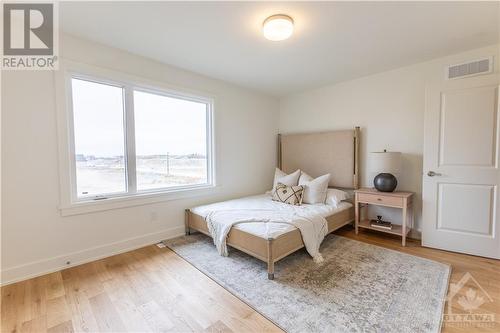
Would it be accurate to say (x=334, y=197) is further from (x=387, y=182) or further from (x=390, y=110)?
(x=390, y=110)

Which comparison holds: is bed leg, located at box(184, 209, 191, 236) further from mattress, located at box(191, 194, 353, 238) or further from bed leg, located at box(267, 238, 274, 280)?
bed leg, located at box(267, 238, 274, 280)

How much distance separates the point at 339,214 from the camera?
10.3 ft

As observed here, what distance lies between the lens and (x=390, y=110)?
3287mm

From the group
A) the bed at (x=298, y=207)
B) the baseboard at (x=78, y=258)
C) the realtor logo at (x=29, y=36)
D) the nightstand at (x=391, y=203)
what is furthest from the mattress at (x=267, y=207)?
the realtor logo at (x=29, y=36)

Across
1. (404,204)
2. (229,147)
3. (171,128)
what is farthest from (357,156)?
(171,128)

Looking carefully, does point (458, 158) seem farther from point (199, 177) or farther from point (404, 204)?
point (199, 177)

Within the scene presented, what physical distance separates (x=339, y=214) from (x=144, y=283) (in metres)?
2.47

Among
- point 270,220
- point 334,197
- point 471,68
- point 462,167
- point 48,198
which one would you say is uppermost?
point 471,68

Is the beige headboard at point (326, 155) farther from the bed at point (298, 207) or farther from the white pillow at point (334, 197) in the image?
the white pillow at point (334, 197)

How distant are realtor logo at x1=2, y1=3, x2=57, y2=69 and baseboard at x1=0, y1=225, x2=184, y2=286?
1.83m

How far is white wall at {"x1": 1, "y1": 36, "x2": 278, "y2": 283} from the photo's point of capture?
2.04 meters

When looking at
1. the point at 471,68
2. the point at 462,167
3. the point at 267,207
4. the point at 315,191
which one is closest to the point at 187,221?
the point at 267,207

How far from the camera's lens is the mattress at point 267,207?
229 centimetres

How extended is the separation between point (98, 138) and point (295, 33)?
2423mm
